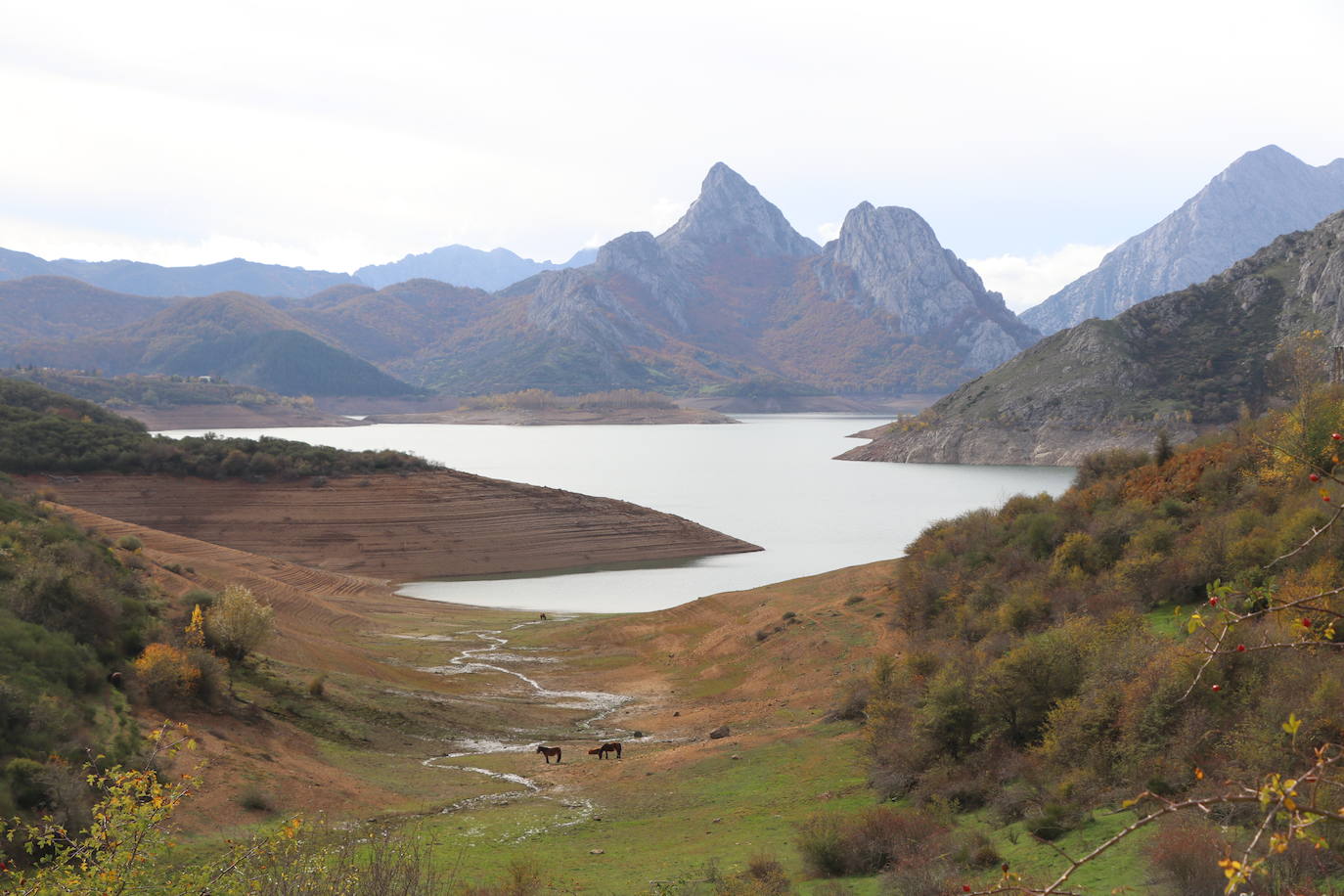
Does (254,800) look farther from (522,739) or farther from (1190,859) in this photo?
(1190,859)

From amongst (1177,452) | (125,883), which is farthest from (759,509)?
(125,883)

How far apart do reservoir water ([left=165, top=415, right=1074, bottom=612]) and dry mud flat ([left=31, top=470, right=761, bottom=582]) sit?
313cm

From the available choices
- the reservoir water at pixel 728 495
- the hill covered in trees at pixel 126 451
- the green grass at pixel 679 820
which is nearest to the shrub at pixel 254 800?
the green grass at pixel 679 820

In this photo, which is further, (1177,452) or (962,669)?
(1177,452)

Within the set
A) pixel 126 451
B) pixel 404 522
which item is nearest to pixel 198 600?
pixel 404 522

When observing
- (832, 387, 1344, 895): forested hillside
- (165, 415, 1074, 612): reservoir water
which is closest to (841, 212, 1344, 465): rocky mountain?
(165, 415, 1074, 612): reservoir water

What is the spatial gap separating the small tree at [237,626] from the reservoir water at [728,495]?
89.8 feet

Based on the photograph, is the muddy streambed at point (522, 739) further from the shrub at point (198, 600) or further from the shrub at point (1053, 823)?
the shrub at point (1053, 823)

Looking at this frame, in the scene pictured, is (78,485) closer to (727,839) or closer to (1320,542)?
(727,839)

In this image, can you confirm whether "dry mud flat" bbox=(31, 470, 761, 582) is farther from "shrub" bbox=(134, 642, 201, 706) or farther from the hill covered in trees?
"shrub" bbox=(134, 642, 201, 706)

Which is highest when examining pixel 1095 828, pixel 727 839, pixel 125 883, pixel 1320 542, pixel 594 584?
pixel 1320 542

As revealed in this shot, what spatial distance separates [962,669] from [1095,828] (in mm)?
6231

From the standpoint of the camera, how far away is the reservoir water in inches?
2400

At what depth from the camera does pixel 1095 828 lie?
12.3 meters
